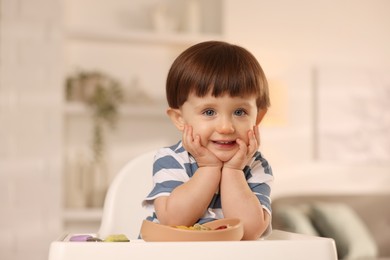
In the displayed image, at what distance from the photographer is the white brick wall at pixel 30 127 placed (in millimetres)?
4402

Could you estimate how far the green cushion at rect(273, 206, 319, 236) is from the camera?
448cm

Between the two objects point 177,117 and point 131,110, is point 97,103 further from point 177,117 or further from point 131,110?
point 177,117

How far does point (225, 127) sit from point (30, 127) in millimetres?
3412

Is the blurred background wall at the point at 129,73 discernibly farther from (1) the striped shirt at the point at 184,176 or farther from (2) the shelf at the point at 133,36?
(1) the striped shirt at the point at 184,176

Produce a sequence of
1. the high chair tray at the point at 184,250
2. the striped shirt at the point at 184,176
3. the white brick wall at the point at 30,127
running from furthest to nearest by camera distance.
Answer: the white brick wall at the point at 30,127, the striped shirt at the point at 184,176, the high chair tray at the point at 184,250

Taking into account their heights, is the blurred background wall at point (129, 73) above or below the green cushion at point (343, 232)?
above

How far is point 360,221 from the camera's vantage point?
5.11 m

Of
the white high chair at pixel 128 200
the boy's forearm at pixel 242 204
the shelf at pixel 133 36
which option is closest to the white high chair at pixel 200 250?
the boy's forearm at pixel 242 204

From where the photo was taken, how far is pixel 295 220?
4539 millimetres

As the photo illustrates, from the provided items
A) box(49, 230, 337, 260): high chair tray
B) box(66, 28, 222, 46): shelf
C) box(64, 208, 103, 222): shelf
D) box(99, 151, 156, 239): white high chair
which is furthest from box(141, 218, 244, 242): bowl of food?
box(66, 28, 222, 46): shelf

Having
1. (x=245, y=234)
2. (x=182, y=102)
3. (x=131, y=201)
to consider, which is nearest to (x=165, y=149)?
(x=182, y=102)

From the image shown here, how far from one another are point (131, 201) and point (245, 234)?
65 cm

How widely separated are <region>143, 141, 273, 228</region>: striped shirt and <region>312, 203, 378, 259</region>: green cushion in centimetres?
330

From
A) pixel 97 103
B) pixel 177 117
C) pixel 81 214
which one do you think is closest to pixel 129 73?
pixel 97 103
